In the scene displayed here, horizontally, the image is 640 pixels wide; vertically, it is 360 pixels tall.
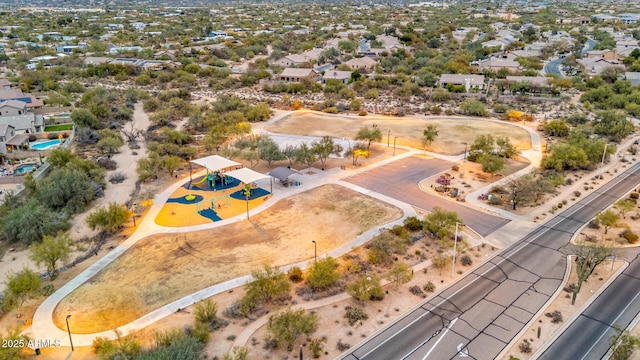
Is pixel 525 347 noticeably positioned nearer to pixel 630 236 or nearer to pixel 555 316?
pixel 555 316

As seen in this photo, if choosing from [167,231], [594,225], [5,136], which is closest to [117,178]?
[167,231]

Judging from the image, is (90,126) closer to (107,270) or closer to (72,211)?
(72,211)

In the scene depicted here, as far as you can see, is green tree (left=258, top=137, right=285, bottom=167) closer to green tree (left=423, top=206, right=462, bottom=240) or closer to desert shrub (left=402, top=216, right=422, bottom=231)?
desert shrub (left=402, top=216, right=422, bottom=231)

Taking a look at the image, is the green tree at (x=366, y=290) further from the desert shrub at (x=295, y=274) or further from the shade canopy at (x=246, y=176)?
the shade canopy at (x=246, y=176)

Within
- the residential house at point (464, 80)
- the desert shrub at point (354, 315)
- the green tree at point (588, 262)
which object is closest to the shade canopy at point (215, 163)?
the desert shrub at point (354, 315)

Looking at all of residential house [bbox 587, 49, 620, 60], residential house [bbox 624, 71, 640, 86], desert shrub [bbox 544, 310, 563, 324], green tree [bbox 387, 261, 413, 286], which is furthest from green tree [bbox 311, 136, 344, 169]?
residential house [bbox 587, 49, 620, 60]

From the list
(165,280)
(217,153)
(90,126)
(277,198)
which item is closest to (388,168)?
(277,198)
